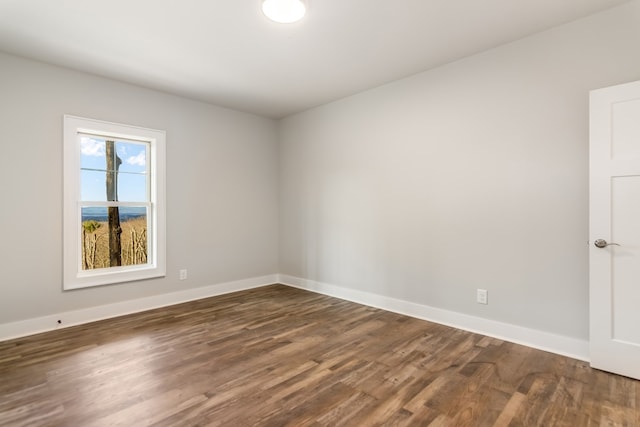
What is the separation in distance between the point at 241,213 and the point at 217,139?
1.10m

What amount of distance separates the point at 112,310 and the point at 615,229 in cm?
465

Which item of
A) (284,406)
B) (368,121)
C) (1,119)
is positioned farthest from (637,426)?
(1,119)

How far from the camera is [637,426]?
1703mm

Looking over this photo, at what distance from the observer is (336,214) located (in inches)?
171

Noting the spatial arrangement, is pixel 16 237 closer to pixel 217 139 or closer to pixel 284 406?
pixel 217 139

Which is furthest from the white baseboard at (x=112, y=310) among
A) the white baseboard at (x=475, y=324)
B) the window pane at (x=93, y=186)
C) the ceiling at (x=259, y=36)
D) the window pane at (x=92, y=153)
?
the ceiling at (x=259, y=36)

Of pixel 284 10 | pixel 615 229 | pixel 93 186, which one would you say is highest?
pixel 284 10

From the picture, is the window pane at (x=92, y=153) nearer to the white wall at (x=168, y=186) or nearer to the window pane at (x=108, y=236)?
the white wall at (x=168, y=186)

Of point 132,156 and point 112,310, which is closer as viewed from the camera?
point 112,310

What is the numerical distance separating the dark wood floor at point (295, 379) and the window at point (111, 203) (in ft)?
2.36

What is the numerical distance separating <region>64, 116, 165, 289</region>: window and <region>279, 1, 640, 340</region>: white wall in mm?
2175

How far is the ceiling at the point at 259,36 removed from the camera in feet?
7.63

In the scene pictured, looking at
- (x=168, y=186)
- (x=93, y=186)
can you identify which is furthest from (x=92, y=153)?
(x=168, y=186)

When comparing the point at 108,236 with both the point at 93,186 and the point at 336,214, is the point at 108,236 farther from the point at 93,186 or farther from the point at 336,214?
the point at 336,214
